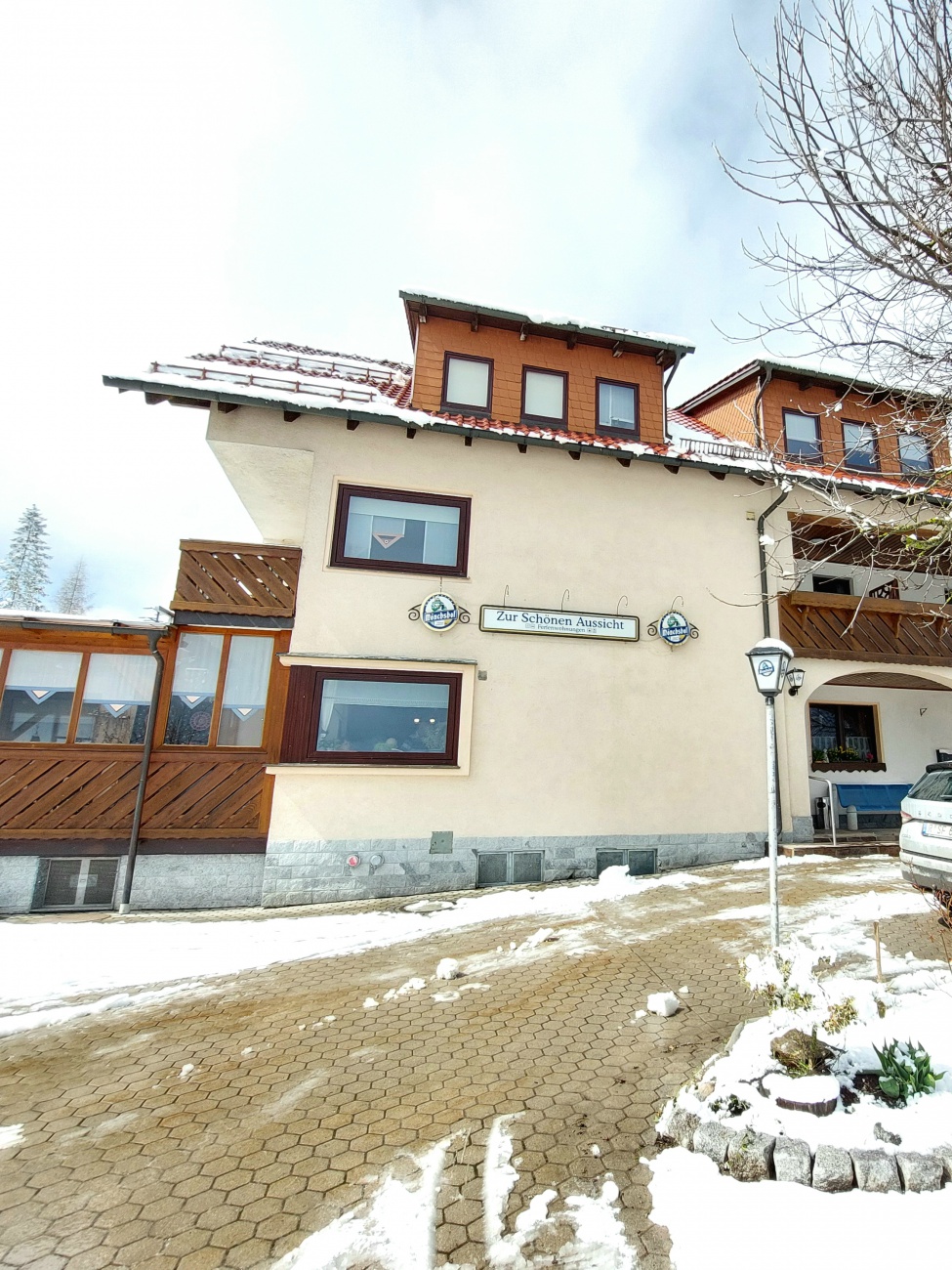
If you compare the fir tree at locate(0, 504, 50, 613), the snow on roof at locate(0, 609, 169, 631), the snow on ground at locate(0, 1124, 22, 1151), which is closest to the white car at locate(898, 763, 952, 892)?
the snow on ground at locate(0, 1124, 22, 1151)

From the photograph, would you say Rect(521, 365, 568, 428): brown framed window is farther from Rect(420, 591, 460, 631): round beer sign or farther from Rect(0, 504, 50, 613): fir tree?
Rect(0, 504, 50, 613): fir tree

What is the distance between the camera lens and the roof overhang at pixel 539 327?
11.2m

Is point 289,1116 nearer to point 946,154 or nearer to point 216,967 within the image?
point 216,967

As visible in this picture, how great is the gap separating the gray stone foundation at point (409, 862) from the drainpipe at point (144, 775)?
2.03 m

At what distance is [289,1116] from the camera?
3.86m

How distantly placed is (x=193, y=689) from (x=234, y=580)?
190 cm

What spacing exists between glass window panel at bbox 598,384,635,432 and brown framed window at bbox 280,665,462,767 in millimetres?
6275

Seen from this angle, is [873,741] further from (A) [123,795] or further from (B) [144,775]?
(A) [123,795]

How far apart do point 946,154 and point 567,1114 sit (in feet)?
22.6

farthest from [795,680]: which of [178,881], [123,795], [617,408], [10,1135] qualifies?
[10,1135]

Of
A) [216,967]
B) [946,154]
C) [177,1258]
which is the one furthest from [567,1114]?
[946,154]

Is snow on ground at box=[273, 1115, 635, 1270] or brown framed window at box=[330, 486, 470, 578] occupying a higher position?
brown framed window at box=[330, 486, 470, 578]

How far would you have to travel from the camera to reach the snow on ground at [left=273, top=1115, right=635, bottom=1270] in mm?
2664

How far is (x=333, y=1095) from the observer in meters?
4.09
